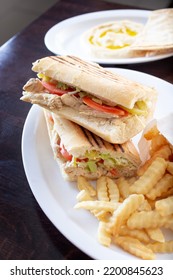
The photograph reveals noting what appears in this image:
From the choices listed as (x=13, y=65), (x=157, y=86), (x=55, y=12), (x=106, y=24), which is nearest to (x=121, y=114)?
(x=157, y=86)

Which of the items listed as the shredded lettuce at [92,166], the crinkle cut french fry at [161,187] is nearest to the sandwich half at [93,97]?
the shredded lettuce at [92,166]

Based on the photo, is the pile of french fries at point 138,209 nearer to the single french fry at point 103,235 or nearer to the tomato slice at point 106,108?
the single french fry at point 103,235

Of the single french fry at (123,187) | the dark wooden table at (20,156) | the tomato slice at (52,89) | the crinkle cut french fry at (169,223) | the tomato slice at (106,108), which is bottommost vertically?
the dark wooden table at (20,156)

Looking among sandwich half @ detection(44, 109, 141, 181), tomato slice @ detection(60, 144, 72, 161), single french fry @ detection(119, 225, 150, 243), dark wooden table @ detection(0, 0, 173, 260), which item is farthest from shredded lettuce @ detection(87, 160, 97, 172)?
single french fry @ detection(119, 225, 150, 243)

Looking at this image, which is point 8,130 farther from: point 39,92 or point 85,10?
point 85,10

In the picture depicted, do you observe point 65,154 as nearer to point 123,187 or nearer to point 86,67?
point 123,187

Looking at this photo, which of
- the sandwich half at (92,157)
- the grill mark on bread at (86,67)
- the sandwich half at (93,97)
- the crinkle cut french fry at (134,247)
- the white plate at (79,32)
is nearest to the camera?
the crinkle cut french fry at (134,247)

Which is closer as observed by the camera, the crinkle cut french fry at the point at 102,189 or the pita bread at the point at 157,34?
the crinkle cut french fry at the point at 102,189
